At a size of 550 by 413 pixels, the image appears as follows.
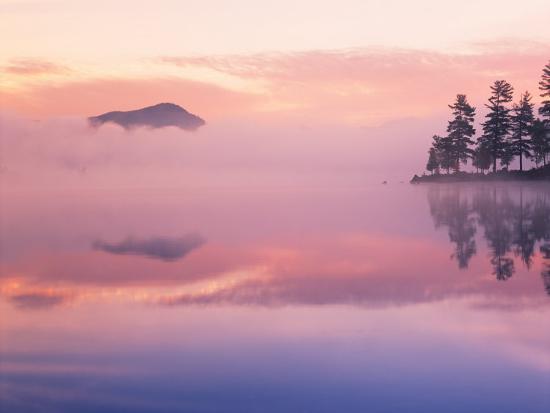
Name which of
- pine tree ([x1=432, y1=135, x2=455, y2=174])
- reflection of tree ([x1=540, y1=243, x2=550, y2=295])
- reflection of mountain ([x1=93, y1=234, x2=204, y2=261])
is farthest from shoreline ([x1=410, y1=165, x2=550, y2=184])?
reflection of mountain ([x1=93, y1=234, x2=204, y2=261])

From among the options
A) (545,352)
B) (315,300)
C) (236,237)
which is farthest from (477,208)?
(545,352)

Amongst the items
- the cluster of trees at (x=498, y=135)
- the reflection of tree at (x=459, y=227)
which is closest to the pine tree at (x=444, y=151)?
the cluster of trees at (x=498, y=135)

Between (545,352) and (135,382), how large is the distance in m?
4.83

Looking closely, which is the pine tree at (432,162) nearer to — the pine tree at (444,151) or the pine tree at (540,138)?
the pine tree at (444,151)

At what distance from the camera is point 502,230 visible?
19.7 meters

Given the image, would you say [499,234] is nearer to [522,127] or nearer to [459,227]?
[459,227]

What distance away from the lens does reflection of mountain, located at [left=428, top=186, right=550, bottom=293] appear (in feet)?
45.9

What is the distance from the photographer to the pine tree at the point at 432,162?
7939 cm

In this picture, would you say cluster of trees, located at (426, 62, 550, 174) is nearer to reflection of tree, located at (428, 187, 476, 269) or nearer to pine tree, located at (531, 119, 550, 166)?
pine tree, located at (531, 119, 550, 166)

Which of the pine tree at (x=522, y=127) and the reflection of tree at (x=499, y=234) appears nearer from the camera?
the reflection of tree at (x=499, y=234)

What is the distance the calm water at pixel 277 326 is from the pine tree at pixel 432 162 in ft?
210

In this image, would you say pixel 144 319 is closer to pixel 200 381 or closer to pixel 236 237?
pixel 200 381

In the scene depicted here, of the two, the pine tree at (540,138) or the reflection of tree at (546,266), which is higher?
the pine tree at (540,138)

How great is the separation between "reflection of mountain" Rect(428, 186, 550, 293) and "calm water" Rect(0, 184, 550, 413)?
15 centimetres
